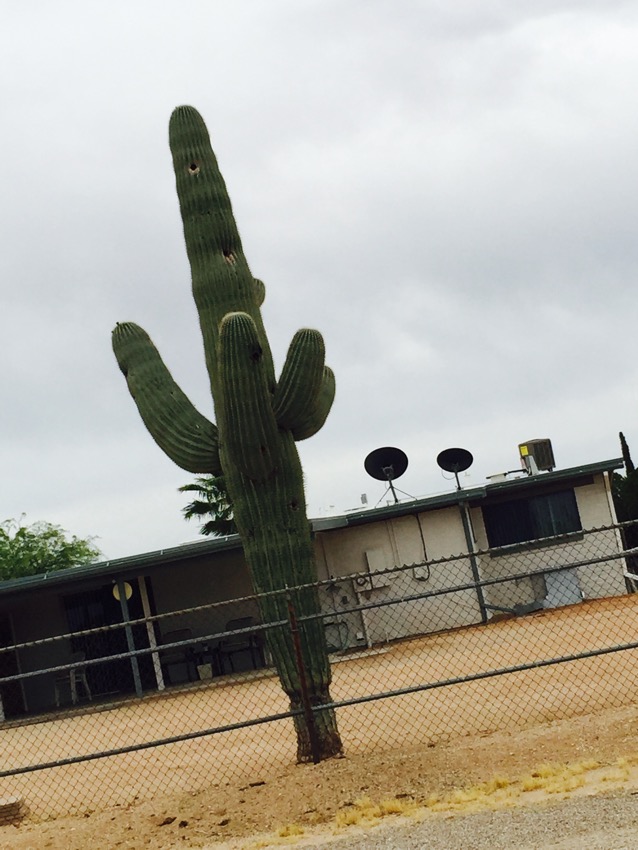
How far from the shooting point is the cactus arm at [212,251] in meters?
10.1

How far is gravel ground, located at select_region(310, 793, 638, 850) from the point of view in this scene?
6.11 meters

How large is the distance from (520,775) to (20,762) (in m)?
8.39

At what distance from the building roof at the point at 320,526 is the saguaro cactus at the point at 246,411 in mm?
9680

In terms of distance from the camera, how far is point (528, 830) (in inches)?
257

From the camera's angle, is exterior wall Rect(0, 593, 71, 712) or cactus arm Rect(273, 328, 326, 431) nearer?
cactus arm Rect(273, 328, 326, 431)

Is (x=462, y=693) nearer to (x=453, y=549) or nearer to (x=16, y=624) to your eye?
(x=453, y=549)

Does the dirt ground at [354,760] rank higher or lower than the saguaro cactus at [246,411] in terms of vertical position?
lower

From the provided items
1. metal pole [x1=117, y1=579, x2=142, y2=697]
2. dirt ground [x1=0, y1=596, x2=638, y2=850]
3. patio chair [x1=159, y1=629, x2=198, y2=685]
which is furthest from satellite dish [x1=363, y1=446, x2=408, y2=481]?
dirt ground [x1=0, y1=596, x2=638, y2=850]

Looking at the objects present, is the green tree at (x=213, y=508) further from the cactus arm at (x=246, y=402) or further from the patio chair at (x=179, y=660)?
the cactus arm at (x=246, y=402)

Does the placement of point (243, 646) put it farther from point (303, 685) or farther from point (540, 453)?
point (303, 685)

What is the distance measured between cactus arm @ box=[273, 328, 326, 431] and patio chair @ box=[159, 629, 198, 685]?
12.5 m

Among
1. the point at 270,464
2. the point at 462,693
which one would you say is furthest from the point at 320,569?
the point at 270,464

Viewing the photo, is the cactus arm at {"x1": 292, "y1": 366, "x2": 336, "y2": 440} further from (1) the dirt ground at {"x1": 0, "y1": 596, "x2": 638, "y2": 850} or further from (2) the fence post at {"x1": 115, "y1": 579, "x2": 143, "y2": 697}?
(2) the fence post at {"x1": 115, "y1": 579, "x2": 143, "y2": 697}

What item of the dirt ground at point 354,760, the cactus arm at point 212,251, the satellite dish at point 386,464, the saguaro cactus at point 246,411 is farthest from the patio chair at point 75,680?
the cactus arm at point 212,251
